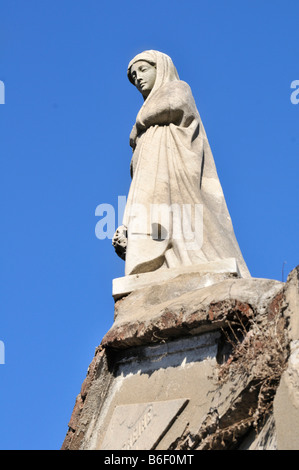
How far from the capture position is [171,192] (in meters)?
6.94

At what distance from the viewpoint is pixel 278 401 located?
14.6 feet

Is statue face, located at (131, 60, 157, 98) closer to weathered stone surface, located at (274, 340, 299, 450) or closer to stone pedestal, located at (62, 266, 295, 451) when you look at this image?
stone pedestal, located at (62, 266, 295, 451)

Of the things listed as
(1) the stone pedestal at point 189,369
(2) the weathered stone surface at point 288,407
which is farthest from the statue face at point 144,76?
(2) the weathered stone surface at point 288,407

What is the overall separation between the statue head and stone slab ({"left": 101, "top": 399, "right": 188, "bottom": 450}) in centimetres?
339

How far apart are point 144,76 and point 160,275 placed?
2396 millimetres

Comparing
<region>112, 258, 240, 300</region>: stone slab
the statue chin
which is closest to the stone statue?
the statue chin

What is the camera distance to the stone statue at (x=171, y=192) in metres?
6.61

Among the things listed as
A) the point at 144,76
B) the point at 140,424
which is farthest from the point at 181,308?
the point at 144,76

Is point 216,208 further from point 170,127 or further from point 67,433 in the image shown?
point 67,433

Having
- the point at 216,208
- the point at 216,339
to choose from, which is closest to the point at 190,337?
the point at 216,339

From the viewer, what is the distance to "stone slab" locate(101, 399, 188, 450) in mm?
5172

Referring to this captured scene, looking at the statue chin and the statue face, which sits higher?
the statue face

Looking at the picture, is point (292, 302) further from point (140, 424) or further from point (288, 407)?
point (140, 424)

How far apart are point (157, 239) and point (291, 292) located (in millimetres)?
1998
